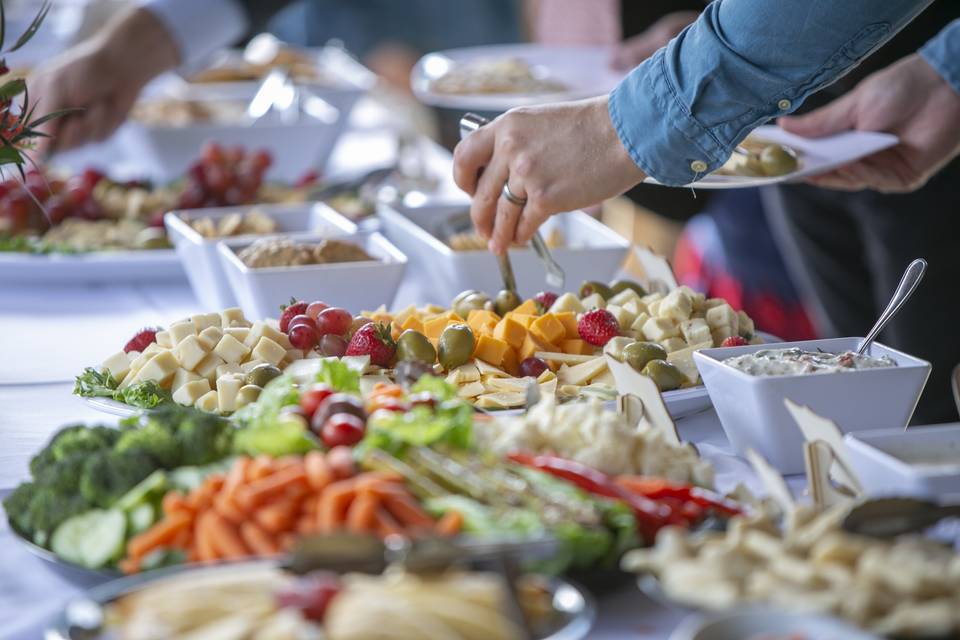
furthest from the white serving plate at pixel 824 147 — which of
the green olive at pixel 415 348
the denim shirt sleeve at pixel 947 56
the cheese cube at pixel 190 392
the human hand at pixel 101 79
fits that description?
the human hand at pixel 101 79

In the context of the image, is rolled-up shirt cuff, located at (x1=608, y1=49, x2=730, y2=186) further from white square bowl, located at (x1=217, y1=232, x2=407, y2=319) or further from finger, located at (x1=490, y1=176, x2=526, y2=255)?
white square bowl, located at (x1=217, y1=232, x2=407, y2=319)

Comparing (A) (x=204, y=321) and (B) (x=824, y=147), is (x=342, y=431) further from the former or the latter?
(B) (x=824, y=147)

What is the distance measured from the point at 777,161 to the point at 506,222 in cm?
51

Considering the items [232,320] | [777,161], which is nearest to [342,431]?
[232,320]

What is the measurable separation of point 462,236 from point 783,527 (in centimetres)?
118

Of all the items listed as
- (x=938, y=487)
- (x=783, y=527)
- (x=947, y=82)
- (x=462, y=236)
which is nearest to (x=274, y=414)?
(x=783, y=527)

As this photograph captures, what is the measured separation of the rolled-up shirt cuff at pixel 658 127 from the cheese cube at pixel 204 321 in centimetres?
57

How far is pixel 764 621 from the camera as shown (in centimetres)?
77

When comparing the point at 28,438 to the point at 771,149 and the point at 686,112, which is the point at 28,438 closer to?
the point at 686,112

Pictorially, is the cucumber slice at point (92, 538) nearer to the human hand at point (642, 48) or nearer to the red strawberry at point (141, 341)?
the red strawberry at point (141, 341)

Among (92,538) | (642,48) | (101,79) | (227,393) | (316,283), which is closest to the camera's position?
(92,538)

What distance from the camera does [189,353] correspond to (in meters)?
1.48

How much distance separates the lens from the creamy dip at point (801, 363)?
4.17 ft

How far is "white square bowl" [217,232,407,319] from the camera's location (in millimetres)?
1842
